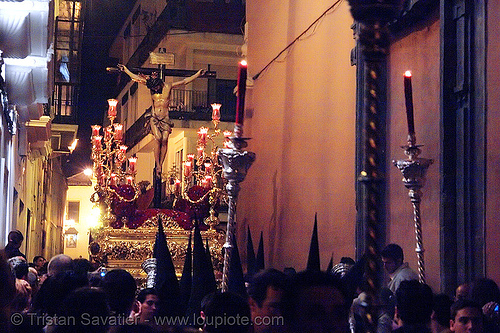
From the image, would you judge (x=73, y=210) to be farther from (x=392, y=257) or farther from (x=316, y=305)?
(x=316, y=305)

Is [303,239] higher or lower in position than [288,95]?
lower

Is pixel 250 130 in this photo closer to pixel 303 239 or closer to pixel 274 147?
pixel 274 147

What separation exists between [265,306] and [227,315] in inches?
23.2

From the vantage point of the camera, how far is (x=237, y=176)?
5180 mm

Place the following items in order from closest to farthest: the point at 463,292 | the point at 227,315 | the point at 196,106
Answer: the point at 227,315
the point at 463,292
the point at 196,106

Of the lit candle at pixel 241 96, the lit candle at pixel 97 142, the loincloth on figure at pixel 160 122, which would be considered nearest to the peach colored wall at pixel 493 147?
the lit candle at pixel 241 96

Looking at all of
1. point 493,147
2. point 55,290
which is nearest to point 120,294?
point 55,290

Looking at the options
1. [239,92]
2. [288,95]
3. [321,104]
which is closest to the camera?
[239,92]

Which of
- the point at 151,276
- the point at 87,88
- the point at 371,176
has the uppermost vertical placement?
the point at 87,88

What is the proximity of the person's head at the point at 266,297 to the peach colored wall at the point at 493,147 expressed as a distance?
2.26 meters

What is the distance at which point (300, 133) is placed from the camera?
11.4 metres

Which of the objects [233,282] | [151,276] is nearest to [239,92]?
[233,282]

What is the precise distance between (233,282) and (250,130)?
9.39m

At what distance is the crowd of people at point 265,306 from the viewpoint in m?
3.05
